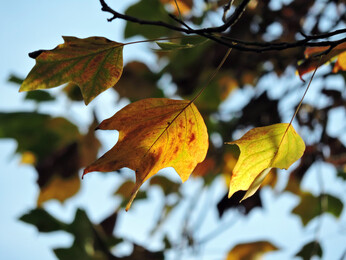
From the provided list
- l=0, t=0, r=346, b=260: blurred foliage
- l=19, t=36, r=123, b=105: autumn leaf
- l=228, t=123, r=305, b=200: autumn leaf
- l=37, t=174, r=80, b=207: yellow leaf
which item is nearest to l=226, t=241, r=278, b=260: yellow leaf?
l=0, t=0, r=346, b=260: blurred foliage

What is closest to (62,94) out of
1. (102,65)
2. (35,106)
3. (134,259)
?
(35,106)

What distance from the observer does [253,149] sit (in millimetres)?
532

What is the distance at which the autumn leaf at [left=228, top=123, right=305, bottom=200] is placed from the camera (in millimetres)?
521

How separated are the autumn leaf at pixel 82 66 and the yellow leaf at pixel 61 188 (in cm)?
99

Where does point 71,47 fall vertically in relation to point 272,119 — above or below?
above

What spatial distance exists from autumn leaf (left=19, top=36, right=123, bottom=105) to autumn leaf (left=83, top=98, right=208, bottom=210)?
5 centimetres

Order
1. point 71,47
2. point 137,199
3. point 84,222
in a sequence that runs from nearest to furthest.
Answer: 1. point 71,47
2. point 84,222
3. point 137,199

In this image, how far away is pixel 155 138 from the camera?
1.78ft

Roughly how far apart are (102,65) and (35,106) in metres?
1.29

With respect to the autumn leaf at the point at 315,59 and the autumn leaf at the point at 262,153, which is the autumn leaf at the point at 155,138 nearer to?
the autumn leaf at the point at 262,153

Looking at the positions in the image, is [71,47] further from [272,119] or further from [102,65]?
[272,119]

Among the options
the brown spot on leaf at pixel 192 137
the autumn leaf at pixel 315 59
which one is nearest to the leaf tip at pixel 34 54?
the brown spot on leaf at pixel 192 137

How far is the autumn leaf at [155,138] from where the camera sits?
1.69 ft

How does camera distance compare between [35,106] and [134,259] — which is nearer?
[134,259]
